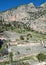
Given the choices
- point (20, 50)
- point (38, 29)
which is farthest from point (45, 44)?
point (38, 29)

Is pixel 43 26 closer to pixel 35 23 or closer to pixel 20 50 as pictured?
pixel 35 23

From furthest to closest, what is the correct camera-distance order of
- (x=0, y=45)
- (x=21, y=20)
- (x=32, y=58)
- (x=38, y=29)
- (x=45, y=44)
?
1. (x=21, y=20)
2. (x=38, y=29)
3. (x=45, y=44)
4. (x=0, y=45)
5. (x=32, y=58)

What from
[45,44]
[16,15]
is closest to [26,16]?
[16,15]

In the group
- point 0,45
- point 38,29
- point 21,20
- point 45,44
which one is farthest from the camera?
point 21,20

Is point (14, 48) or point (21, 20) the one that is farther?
point (21, 20)

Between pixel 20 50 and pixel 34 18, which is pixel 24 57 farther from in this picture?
pixel 34 18

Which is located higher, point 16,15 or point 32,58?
point 16,15
